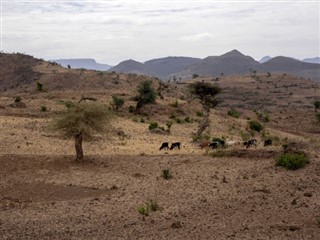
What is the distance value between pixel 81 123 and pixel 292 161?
928 cm

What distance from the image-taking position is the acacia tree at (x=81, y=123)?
21641 millimetres

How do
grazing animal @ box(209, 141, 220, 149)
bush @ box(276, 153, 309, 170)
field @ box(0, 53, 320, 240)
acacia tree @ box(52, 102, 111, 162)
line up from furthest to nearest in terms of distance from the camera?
grazing animal @ box(209, 141, 220, 149) < acacia tree @ box(52, 102, 111, 162) < bush @ box(276, 153, 309, 170) < field @ box(0, 53, 320, 240)

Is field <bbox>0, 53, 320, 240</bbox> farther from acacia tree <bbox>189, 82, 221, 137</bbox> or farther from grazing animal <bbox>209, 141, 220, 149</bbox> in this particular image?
acacia tree <bbox>189, 82, 221, 137</bbox>

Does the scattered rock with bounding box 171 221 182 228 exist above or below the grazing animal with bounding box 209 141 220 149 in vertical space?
below

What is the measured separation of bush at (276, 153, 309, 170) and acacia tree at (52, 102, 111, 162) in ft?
26.8

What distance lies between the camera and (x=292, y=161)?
741 inches

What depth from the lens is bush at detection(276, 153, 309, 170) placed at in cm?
1873

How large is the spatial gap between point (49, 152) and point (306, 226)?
14.2 meters

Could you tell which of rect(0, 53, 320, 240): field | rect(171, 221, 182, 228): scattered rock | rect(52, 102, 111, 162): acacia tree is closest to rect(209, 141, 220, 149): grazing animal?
rect(0, 53, 320, 240): field

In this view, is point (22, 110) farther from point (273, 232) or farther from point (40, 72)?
point (40, 72)

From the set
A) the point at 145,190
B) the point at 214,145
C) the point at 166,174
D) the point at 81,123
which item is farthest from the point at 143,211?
the point at 214,145

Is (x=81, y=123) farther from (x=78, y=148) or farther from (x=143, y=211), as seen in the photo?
(x=143, y=211)

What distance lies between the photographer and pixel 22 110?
39500mm

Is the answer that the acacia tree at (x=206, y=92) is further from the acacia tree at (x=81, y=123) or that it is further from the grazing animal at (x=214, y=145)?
the acacia tree at (x=81, y=123)
